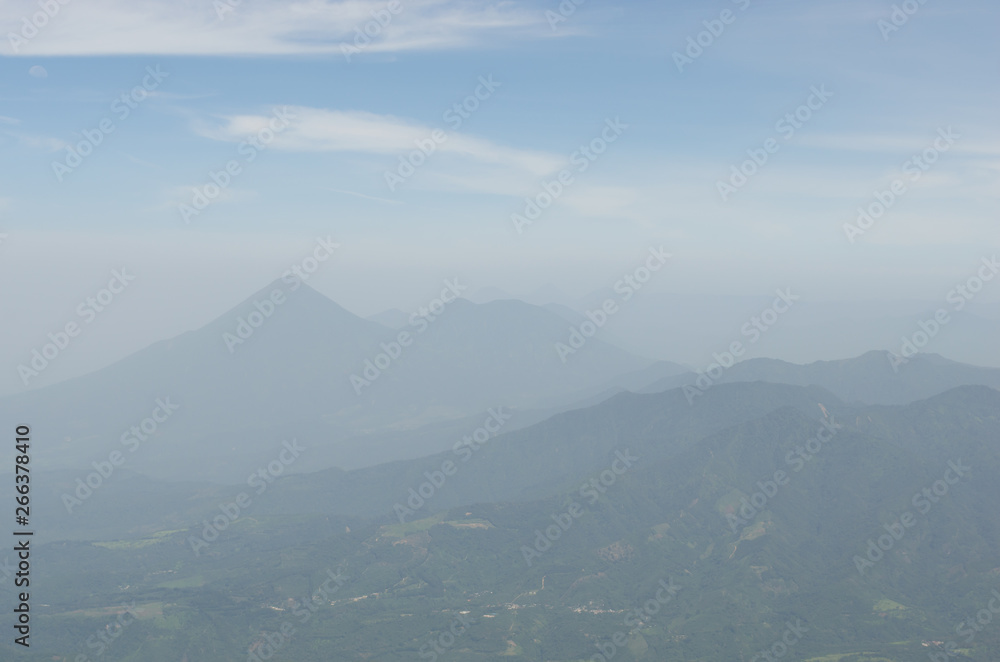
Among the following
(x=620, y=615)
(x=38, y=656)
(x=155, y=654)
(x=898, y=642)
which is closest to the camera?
(x=38, y=656)

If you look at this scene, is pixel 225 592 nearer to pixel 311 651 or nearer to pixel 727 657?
pixel 311 651

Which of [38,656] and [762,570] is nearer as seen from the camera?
[38,656]

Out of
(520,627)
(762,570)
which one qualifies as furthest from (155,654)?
(762,570)

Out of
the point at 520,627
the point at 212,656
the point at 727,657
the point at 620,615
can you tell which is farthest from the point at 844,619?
the point at 212,656

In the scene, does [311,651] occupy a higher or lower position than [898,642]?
lower

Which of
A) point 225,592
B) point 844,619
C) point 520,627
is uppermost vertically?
point 844,619

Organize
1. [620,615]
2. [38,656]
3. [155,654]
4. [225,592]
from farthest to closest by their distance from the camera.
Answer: [225,592]
[620,615]
[155,654]
[38,656]

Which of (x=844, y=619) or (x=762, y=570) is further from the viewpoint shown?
(x=762, y=570)

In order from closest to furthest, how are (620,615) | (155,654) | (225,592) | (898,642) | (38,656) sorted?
1. (38,656)
2. (898,642)
3. (155,654)
4. (620,615)
5. (225,592)

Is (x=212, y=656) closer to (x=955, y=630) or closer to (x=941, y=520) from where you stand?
(x=955, y=630)
